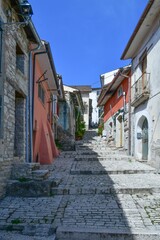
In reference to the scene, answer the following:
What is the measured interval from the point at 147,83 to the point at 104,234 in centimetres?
823

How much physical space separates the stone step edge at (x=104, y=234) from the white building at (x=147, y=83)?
231 inches

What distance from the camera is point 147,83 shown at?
11.1m

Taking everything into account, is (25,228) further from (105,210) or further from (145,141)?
(145,141)

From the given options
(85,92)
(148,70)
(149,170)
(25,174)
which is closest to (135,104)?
(148,70)

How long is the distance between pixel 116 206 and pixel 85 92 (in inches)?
1484

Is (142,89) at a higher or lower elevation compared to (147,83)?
lower

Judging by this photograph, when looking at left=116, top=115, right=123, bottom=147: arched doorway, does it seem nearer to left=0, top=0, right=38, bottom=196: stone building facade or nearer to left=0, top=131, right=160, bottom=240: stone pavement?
left=0, top=131, right=160, bottom=240: stone pavement

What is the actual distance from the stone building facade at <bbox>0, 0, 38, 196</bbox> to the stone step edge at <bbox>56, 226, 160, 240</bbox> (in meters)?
2.42

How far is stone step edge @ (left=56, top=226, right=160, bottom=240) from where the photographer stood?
13.1 ft

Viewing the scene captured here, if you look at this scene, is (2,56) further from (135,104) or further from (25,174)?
(135,104)

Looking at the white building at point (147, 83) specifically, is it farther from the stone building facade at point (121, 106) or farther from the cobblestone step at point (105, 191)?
the cobblestone step at point (105, 191)

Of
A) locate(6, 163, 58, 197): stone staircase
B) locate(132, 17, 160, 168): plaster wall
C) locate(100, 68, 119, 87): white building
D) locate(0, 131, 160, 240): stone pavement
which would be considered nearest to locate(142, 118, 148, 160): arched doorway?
locate(132, 17, 160, 168): plaster wall

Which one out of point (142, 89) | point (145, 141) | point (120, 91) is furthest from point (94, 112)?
point (142, 89)

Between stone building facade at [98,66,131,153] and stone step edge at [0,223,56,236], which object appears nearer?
stone step edge at [0,223,56,236]
